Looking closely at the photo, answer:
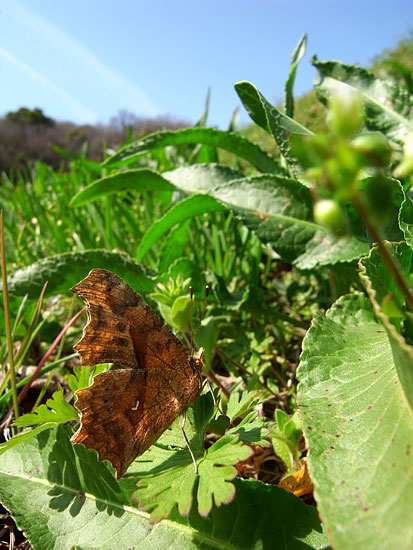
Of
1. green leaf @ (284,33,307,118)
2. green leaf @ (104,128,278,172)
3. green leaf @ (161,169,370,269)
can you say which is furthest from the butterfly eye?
green leaf @ (284,33,307,118)

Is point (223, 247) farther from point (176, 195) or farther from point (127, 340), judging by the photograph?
point (127, 340)

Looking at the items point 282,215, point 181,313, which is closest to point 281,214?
point 282,215

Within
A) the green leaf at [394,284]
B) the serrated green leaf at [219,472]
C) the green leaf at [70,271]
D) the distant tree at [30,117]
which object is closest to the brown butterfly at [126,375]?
the serrated green leaf at [219,472]

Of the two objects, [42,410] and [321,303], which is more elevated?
[321,303]

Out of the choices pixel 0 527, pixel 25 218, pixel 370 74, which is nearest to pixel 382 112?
pixel 370 74

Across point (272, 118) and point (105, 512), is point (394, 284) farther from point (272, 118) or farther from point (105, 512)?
point (105, 512)
